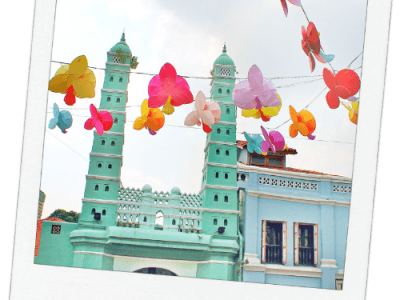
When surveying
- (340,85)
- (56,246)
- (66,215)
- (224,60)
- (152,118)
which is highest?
(224,60)

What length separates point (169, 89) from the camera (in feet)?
17.9

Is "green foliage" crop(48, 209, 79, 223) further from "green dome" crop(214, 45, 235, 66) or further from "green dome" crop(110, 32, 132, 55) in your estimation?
"green dome" crop(214, 45, 235, 66)

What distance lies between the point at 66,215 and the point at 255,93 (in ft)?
8.88

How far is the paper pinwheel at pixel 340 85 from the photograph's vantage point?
17.6 feet

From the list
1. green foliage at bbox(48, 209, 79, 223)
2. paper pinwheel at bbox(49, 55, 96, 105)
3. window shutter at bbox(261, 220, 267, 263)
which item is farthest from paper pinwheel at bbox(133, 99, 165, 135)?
window shutter at bbox(261, 220, 267, 263)

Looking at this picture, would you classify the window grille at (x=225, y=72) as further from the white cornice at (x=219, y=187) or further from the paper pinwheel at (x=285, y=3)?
the white cornice at (x=219, y=187)

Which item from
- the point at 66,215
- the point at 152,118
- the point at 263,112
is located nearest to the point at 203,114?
the point at 152,118

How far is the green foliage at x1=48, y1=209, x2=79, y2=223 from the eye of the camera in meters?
5.52

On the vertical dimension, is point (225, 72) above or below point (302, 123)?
above

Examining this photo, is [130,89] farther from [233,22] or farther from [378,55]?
[378,55]

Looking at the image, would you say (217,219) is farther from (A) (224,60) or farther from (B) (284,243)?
(A) (224,60)

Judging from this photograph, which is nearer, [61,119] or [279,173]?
[61,119]

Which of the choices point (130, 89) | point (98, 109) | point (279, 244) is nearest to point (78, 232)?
point (98, 109)

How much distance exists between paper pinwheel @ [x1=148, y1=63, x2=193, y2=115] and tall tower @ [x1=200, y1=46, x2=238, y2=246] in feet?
1.90
